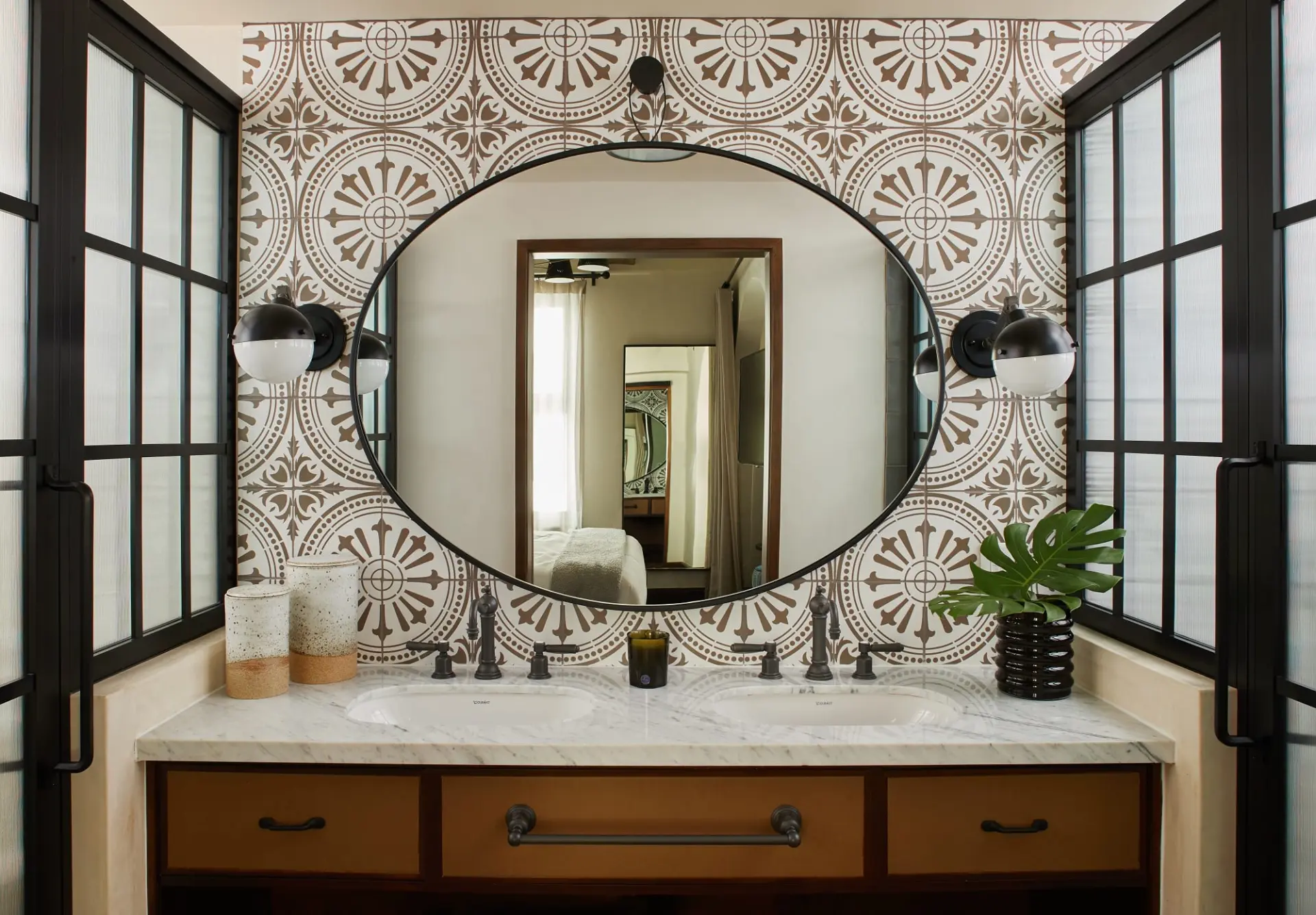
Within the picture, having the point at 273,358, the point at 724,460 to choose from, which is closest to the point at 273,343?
the point at 273,358

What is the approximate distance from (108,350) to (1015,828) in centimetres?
191

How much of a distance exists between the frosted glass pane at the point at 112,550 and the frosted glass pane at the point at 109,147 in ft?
1.47

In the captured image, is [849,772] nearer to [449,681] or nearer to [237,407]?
[449,681]

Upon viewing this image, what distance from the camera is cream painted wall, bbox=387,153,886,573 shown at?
79.0 inches

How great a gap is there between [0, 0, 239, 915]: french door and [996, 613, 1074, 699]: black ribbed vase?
1.71 meters

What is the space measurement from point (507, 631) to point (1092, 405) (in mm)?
1464

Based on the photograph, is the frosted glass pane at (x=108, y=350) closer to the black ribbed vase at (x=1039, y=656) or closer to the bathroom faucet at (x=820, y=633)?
the bathroom faucet at (x=820, y=633)

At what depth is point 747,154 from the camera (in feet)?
6.76

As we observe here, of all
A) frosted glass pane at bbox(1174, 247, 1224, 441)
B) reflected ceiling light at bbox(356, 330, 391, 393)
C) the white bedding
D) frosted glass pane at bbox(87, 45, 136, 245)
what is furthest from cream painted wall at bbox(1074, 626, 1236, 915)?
frosted glass pane at bbox(87, 45, 136, 245)

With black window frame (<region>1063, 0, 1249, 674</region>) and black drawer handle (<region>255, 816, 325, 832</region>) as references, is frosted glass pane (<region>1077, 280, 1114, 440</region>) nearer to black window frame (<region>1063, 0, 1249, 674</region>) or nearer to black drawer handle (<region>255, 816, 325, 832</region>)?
black window frame (<region>1063, 0, 1249, 674</region>)

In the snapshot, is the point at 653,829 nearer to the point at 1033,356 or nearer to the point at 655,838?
the point at 655,838

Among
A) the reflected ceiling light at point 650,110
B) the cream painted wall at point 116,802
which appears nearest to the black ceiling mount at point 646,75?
the reflected ceiling light at point 650,110

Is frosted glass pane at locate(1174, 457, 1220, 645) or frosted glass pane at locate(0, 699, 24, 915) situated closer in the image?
frosted glass pane at locate(0, 699, 24, 915)

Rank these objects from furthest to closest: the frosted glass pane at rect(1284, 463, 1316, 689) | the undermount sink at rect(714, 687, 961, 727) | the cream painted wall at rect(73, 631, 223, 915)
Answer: the undermount sink at rect(714, 687, 961, 727), the cream painted wall at rect(73, 631, 223, 915), the frosted glass pane at rect(1284, 463, 1316, 689)
